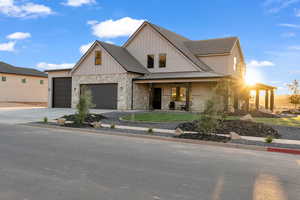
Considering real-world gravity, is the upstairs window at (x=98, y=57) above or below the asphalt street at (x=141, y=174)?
above

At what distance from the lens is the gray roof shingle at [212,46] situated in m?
24.7

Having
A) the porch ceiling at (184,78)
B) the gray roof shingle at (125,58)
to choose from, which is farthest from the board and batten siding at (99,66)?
the porch ceiling at (184,78)

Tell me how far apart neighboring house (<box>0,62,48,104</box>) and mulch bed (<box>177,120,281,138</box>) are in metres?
30.4

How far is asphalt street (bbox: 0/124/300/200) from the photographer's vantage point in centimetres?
394

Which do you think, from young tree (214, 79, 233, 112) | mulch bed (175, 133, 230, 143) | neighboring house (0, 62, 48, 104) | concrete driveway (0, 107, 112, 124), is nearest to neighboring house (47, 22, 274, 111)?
concrete driveway (0, 107, 112, 124)

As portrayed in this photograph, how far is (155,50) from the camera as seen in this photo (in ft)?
80.1

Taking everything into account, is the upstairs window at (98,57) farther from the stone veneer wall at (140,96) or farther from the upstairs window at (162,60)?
the upstairs window at (162,60)

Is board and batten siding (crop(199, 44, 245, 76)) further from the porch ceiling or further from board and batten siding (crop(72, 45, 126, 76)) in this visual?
board and batten siding (crop(72, 45, 126, 76))

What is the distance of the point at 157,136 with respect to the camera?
10.3m

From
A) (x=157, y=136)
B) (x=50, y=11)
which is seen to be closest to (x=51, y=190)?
(x=157, y=136)

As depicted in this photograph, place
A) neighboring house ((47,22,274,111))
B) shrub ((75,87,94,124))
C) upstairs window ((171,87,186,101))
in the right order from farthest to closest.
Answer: upstairs window ((171,87,186,101)) < neighboring house ((47,22,274,111)) < shrub ((75,87,94,124))

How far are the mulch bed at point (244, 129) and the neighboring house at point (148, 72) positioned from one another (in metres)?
8.38

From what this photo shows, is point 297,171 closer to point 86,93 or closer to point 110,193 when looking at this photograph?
point 110,193

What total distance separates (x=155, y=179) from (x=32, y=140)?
594 cm
